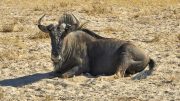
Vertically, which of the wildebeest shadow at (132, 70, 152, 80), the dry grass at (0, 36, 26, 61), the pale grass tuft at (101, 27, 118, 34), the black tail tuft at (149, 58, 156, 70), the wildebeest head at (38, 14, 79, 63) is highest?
the wildebeest head at (38, 14, 79, 63)

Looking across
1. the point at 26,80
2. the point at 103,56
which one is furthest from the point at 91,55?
the point at 26,80

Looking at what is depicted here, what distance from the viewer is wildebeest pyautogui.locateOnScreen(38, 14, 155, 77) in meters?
11.5

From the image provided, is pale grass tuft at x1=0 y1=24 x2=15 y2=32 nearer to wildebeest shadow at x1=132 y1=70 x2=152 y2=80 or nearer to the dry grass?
the dry grass

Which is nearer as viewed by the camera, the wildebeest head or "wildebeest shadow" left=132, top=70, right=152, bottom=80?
the wildebeest head

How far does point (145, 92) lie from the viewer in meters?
10.3

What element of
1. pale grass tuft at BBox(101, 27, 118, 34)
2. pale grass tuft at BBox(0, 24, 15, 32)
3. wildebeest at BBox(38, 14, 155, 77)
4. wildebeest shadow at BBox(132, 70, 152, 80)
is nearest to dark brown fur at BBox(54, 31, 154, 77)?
wildebeest at BBox(38, 14, 155, 77)

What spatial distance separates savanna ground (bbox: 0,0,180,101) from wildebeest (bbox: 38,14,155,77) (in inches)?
11.0

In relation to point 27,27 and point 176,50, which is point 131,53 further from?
point 27,27

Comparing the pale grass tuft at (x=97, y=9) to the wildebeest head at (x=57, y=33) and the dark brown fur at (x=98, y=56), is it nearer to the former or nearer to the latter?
the dark brown fur at (x=98, y=56)

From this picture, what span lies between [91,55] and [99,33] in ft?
16.5

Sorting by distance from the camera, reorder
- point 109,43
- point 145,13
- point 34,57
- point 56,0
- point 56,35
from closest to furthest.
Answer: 1. point 56,35
2. point 109,43
3. point 34,57
4. point 145,13
5. point 56,0

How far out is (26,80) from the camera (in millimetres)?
11406

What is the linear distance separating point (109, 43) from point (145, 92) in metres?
1.88

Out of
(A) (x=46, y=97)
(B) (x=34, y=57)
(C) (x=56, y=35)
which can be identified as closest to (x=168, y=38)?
(B) (x=34, y=57)
